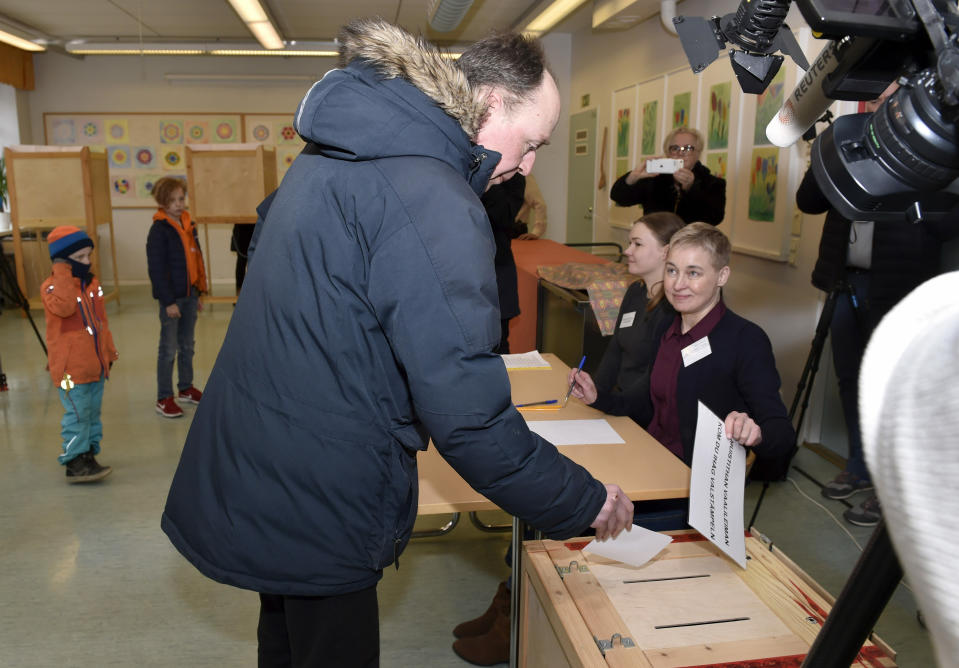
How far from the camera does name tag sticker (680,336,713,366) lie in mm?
2225

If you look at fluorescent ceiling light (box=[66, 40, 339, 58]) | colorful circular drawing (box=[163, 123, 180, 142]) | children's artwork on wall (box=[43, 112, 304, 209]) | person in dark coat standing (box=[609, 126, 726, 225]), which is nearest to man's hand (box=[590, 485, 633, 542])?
person in dark coat standing (box=[609, 126, 726, 225])

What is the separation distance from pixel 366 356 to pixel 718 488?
2.65 ft

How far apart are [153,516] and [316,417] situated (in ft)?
8.65

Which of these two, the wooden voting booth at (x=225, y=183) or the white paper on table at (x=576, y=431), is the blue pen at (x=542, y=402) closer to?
the white paper on table at (x=576, y=431)

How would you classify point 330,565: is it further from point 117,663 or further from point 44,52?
point 44,52

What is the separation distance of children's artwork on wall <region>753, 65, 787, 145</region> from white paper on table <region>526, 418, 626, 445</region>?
2933mm

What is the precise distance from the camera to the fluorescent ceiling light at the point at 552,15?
6.87 m

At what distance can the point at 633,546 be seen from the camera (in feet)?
4.69

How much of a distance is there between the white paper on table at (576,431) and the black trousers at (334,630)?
0.84 metres

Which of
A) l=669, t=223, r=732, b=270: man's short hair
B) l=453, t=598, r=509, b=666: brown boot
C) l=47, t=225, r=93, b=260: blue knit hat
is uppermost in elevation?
l=669, t=223, r=732, b=270: man's short hair

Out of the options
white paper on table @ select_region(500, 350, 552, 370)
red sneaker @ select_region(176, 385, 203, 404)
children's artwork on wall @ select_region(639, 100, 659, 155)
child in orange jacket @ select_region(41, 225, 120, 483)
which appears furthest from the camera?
children's artwork on wall @ select_region(639, 100, 659, 155)

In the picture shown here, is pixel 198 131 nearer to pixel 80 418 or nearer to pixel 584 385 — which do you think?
pixel 80 418

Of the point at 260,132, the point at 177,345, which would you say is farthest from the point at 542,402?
the point at 260,132

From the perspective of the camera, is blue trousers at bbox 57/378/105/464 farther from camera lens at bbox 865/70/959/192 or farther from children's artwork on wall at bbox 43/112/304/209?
children's artwork on wall at bbox 43/112/304/209
